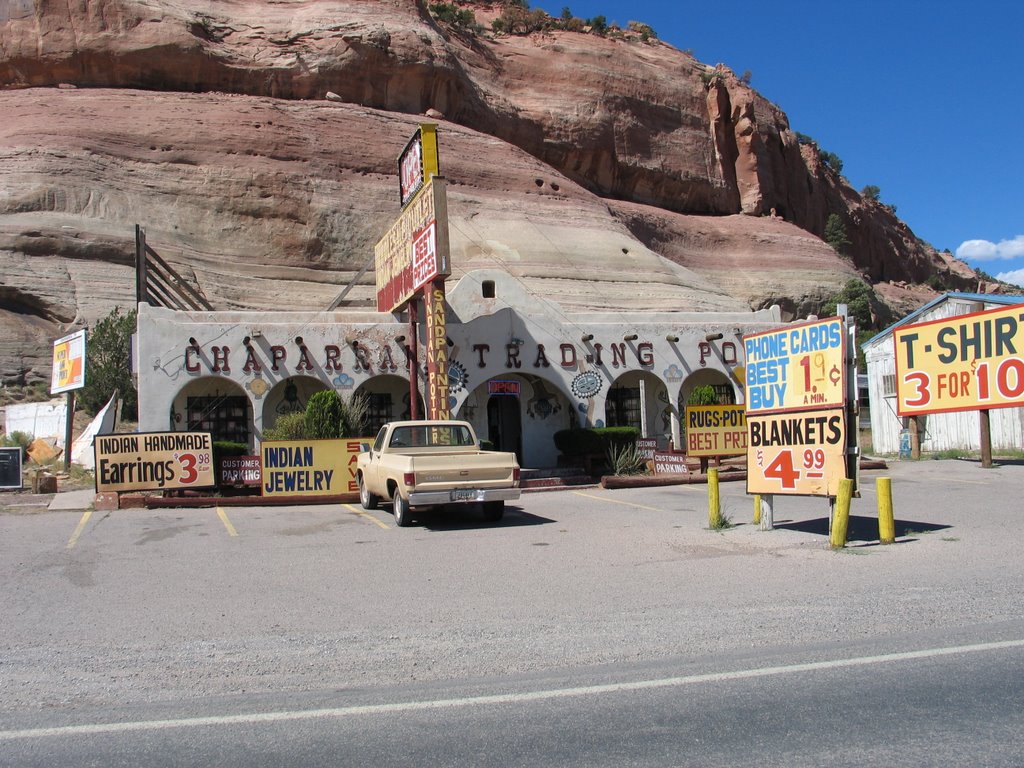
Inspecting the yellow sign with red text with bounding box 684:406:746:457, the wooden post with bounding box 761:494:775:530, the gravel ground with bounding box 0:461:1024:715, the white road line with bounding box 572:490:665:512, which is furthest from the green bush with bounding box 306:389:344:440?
the wooden post with bounding box 761:494:775:530

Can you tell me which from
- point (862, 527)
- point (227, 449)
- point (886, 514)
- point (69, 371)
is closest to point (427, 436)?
point (862, 527)

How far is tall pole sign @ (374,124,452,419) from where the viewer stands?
801 inches

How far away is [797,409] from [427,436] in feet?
20.8

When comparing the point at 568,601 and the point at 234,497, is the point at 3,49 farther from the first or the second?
the point at 568,601

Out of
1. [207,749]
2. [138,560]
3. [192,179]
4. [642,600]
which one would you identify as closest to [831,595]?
[642,600]

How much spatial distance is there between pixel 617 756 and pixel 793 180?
89.1 meters

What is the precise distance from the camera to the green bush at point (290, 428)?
2212 cm

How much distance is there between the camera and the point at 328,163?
2074 inches

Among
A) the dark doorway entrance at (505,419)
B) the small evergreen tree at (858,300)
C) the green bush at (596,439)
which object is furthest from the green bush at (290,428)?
the small evergreen tree at (858,300)

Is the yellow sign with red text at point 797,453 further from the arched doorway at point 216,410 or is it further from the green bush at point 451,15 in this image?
the green bush at point 451,15

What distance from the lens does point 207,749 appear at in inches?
187

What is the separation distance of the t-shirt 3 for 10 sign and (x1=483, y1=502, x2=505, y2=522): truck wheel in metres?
4.10

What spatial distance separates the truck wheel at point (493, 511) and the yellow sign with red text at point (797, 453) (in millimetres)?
4100

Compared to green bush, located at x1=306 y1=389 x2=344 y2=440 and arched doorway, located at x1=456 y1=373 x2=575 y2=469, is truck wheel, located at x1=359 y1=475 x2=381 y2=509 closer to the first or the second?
green bush, located at x1=306 y1=389 x2=344 y2=440
